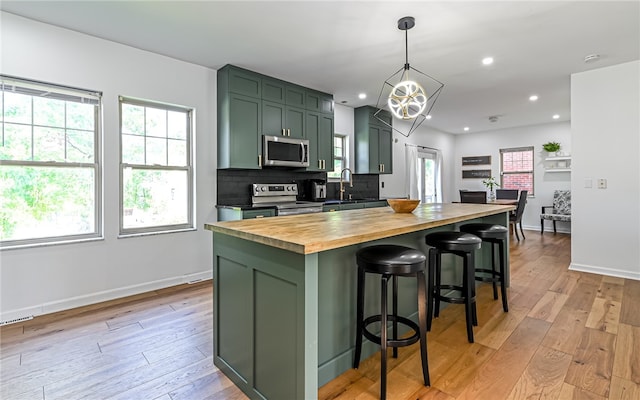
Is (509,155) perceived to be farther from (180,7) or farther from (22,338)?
(22,338)

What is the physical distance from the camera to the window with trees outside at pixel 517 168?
7434 millimetres

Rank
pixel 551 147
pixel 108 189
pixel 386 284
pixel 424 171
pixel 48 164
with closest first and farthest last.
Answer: pixel 386 284, pixel 48 164, pixel 108 189, pixel 551 147, pixel 424 171

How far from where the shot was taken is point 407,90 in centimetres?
252

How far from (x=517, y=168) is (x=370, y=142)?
450 cm

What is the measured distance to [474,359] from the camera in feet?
6.36

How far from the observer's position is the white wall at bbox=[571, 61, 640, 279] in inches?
141

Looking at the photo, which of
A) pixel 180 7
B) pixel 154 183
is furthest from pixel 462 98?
pixel 154 183

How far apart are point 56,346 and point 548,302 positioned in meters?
4.05

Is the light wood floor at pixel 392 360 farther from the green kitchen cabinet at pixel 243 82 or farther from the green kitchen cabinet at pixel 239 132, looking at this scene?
the green kitchen cabinet at pixel 243 82

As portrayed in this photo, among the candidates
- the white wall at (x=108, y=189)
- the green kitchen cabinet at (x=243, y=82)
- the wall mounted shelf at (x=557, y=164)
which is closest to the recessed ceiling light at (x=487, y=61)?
the green kitchen cabinet at (x=243, y=82)

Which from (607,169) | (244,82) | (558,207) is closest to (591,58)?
(607,169)

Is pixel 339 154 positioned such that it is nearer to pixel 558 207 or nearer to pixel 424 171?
pixel 424 171

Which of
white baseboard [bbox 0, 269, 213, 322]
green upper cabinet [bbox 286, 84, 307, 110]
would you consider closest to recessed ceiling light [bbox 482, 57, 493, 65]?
green upper cabinet [bbox 286, 84, 307, 110]

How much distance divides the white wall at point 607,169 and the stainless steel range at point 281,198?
11.1 ft
